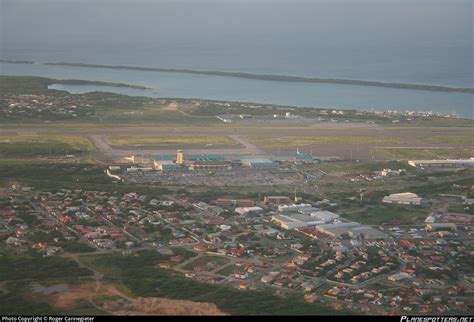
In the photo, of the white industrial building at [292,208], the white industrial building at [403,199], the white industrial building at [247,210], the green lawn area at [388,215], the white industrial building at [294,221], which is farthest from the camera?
the white industrial building at [403,199]

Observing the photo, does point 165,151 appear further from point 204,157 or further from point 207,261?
point 207,261

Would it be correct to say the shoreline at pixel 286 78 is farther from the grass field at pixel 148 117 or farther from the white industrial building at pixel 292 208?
the white industrial building at pixel 292 208

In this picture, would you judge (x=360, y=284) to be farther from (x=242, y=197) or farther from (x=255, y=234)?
(x=242, y=197)

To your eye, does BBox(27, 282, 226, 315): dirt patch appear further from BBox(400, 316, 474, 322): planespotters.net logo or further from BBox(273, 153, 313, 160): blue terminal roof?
BBox(273, 153, 313, 160): blue terminal roof

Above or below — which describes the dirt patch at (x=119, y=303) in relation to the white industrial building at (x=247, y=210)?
below

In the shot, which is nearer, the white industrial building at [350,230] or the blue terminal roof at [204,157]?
the white industrial building at [350,230]

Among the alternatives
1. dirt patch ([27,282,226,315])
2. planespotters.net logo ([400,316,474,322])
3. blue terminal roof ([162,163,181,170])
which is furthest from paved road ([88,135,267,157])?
planespotters.net logo ([400,316,474,322])

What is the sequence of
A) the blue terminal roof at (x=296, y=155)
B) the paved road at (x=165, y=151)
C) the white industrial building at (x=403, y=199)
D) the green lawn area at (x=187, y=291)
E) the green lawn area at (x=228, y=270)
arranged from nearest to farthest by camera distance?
1. the green lawn area at (x=187, y=291)
2. the green lawn area at (x=228, y=270)
3. the white industrial building at (x=403, y=199)
4. the blue terminal roof at (x=296, y=155)
5. the paved road at (x=165, y=151)

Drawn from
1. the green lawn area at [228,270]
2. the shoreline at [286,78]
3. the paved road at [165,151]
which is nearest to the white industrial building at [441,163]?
the paved road at [165,151]
